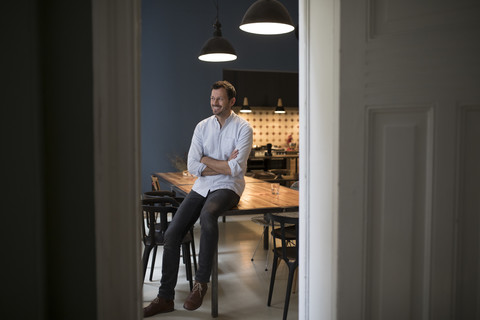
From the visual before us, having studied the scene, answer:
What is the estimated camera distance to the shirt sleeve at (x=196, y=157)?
368 centimetres

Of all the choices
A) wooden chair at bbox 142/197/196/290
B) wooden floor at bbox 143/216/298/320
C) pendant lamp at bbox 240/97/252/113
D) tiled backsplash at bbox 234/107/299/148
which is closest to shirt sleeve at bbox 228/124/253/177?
wooden chair at bbox 142/197/196/290

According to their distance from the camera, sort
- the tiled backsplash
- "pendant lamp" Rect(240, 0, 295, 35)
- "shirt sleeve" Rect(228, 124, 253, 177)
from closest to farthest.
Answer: "shirt sleeve" Rect(228, 124, 253, 177) → "pendant lamp" Rect(240, 0, 295, 35) → the tiled backsplash

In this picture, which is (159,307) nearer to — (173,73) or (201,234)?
(201,234)

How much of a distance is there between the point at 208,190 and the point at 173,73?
19.5 ft

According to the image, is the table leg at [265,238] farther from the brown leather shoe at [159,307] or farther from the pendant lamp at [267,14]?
the pendant lamp at [267,14]

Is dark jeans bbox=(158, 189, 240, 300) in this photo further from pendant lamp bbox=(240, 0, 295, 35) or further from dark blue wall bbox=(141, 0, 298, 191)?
dark blue wall bbox=(141, 0, 298, 191)

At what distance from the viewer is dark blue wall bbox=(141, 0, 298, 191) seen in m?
8.93
